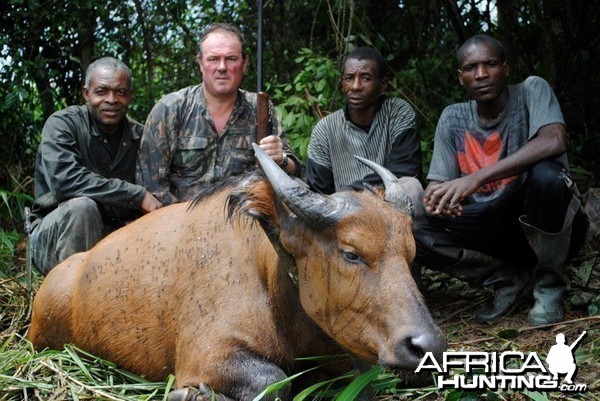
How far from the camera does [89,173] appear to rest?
5.58 metres

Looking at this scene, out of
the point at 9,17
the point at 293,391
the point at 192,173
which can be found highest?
the point at 9,17

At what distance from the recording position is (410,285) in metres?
3.34

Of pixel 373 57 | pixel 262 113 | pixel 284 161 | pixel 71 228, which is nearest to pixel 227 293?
pixel 284 161

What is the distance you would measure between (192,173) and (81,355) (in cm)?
175

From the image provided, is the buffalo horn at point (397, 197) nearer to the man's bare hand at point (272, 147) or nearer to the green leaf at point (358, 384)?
the green leaf at point (358, 384)

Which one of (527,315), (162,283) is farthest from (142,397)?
(527,315)

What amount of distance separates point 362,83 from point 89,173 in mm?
2154

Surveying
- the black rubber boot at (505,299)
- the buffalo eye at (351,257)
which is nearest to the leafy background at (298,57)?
the black rubber boot at (505,299)

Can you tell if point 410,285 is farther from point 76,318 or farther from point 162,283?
point 76,318

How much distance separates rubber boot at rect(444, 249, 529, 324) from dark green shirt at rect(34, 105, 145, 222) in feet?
7.90

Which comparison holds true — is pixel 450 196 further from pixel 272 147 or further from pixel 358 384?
pixel 358 384

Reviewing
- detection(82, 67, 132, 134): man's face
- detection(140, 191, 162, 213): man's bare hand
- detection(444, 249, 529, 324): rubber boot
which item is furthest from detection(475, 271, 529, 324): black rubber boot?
detection(82, 67, 132, 134): man's face

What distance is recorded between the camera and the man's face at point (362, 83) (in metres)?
5.86

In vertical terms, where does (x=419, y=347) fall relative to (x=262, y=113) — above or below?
below
